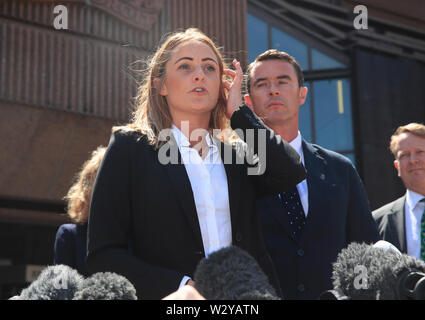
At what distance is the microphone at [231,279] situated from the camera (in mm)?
1045

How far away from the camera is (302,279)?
219 cm

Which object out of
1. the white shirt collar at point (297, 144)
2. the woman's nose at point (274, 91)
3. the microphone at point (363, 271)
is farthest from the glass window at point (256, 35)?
the microphone at point (363, 271)

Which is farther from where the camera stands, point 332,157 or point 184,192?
point 332,157

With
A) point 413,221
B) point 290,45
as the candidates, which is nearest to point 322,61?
point 290,45

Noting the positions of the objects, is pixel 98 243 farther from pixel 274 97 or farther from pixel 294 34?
pixel 294 34

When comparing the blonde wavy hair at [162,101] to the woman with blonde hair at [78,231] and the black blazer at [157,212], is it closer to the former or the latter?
the black blazer at [157,212]

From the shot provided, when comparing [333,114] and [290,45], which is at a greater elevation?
[290,45]

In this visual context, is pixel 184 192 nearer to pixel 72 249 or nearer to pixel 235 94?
pixel 235 94

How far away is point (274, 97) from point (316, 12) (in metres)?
8.78

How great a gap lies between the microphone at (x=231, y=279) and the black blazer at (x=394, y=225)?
8.46 ft

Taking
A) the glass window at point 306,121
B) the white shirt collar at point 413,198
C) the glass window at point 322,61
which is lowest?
the white shirt collar at point 413,198

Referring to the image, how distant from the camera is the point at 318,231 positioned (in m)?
2.25

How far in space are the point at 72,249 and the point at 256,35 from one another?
760 cm
